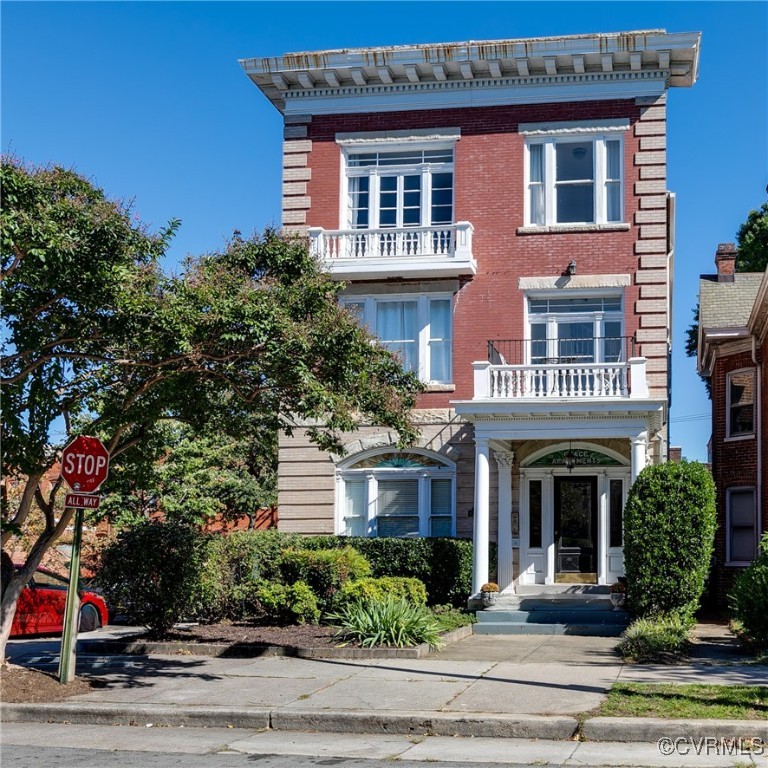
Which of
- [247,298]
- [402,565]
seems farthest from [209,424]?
[402,565]

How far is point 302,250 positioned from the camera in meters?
14.7

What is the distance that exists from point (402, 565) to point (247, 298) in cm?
1124

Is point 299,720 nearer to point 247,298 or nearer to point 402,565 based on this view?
point 247,298

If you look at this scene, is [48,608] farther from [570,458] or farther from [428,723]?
[428,723]

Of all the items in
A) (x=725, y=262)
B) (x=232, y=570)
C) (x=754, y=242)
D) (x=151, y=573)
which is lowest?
(x=232, y=570)

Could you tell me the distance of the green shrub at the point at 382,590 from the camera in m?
17.4

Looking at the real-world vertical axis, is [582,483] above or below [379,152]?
below

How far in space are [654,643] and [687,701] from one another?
3.81 meters

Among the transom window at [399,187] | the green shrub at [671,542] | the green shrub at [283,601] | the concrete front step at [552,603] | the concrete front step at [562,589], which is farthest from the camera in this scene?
the transom window at [399,187]

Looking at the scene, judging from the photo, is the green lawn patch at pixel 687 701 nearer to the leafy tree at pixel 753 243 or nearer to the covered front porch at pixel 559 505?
the covered front porch at pixel 559 505

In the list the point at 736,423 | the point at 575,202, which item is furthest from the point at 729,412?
the point at 575,202

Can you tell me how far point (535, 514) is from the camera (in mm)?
23844

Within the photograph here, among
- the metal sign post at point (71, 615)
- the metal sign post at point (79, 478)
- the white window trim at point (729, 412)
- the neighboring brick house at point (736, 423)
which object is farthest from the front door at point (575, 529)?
the metal sign post at point (79, 478)

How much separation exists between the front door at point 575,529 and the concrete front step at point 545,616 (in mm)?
2496
